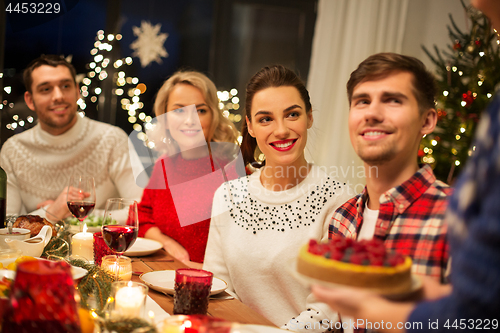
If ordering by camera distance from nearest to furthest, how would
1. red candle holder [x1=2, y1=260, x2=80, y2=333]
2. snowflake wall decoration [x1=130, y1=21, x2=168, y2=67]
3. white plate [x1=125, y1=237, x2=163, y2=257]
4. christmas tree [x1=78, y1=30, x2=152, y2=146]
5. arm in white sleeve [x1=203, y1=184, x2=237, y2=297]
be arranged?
red candle holder [x1=2, y1=260, x2=80, y2=333] → white plate [x1=125, y1=237, x2=163, y2=257] → arm in white sleeve [x1=203, y1=184, x2=237, y2=297] → christmas tree [x1=78, y1=30, x2=152, y2=146] → snowflake wall decoration [x1=130, y1=21, x2=168, y2=67]

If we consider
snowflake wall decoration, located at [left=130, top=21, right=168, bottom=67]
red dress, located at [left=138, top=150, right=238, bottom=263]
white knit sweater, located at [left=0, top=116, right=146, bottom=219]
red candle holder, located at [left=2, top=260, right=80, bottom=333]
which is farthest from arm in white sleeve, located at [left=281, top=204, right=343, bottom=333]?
snowflake wall decoration, located at [left=130, top=21, right=168, bottom=67]

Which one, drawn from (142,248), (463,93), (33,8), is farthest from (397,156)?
(33,8)

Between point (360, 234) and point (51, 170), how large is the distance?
2.40 metres

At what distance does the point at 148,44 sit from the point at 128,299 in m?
3.76

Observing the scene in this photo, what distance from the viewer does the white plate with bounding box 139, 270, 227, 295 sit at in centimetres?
118

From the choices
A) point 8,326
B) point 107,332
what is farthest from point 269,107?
point 8,326

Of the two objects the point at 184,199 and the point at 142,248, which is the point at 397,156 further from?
the point at 184,199

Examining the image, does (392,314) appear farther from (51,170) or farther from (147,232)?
(51,170)

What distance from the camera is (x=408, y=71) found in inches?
47.3

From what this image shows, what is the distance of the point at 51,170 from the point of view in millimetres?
2918

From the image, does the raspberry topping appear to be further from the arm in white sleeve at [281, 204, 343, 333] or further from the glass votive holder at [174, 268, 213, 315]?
the arm in white sleeve at [281, 204, 343, 333]

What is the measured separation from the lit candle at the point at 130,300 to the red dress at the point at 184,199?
135 centimetres

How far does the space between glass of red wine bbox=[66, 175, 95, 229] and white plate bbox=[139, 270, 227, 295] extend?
423 millimetres

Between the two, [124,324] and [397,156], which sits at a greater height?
[397,156]
